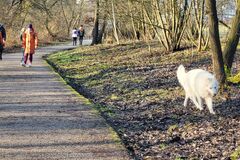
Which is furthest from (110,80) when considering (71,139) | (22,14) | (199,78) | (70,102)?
(22,14)

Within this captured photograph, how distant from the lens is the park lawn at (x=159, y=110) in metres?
6.77

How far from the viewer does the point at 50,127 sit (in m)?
8.11

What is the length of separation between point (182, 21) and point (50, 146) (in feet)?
45.4

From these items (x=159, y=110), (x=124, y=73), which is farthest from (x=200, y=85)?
(x=124, y=73)

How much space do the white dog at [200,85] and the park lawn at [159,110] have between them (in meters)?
0.26

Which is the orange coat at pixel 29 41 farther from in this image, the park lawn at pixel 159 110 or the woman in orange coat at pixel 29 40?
the park lawn at pixel 159 110

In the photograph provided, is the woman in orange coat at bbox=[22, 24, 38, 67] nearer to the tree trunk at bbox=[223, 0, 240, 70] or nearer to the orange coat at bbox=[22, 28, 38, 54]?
the orange coat at bbox=[22, 28, 38, 54]

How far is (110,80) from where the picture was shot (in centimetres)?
1523

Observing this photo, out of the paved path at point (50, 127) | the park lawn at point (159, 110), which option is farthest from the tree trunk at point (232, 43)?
the paved path at point (50, 127)

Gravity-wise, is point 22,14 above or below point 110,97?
above

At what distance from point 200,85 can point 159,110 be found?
4.72ft

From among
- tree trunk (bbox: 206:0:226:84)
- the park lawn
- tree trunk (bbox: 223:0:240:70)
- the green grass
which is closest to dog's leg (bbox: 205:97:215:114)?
the park lawn

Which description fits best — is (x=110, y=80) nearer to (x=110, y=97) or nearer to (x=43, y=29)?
(x=110, y=97)

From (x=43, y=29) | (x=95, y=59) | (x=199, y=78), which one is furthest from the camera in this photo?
(x=43, y=29)
